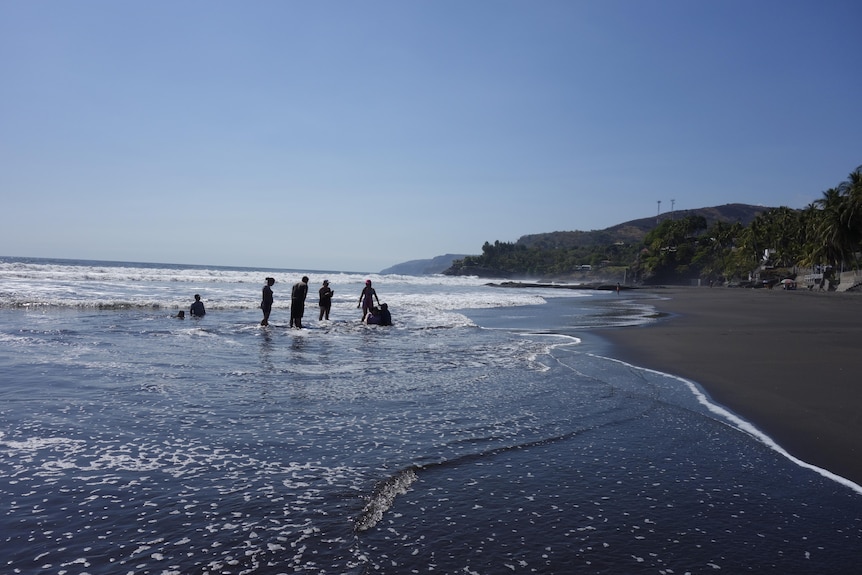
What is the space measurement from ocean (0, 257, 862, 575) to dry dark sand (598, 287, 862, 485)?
45 centimetres

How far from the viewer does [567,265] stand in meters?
190

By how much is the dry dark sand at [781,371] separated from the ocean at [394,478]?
452 millimetres

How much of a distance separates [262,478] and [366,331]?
1345cm

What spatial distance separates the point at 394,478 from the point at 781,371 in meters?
8.81

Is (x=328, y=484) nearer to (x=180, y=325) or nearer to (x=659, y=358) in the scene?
(x=659, y=358)

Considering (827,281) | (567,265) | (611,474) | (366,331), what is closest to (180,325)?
(366,331)

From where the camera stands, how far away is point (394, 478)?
200 inches

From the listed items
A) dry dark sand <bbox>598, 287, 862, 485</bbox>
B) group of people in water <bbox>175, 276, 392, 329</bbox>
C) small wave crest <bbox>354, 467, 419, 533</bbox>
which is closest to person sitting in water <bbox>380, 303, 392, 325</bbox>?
group of people in water <bbox>175, 276, 392, 329</bbox>

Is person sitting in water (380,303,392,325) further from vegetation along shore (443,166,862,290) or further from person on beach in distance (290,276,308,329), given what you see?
vegetation along shore (443,166,862,290)

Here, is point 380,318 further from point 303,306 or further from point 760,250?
point 760,250

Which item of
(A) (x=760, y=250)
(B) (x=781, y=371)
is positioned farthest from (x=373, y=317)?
(A) (x=760, y=250)

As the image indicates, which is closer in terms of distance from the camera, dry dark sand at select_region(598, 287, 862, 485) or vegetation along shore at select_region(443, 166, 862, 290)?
dry dark sand at select_region(598, 287, 862, 485)

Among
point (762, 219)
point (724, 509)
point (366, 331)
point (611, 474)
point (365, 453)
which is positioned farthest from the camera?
point (762, 219)

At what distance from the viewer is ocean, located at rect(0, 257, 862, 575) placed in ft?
12.3
